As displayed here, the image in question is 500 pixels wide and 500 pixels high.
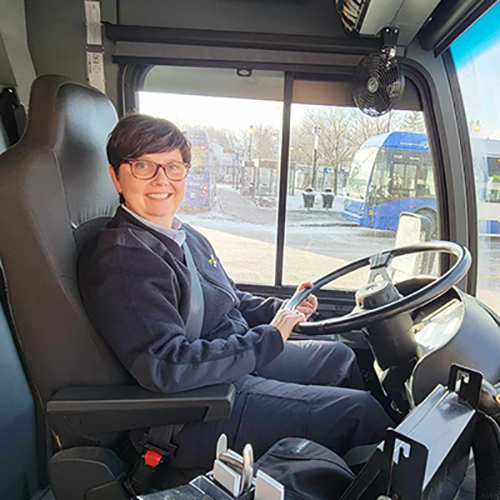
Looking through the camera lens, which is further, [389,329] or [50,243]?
[389,329]

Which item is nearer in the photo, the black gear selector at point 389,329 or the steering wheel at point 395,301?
the steering wheel at point 395,301

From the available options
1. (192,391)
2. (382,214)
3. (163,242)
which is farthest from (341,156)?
(192,391)

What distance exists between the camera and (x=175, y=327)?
98 cm

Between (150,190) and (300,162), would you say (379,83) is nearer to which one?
(300,162)

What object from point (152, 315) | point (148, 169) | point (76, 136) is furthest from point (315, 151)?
point (152, 315)

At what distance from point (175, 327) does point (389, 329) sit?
638 millimetres

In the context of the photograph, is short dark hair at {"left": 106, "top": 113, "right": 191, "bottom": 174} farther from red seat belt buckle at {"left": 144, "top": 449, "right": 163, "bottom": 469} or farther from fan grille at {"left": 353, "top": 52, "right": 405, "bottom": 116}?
fan grille at {"left": 353, "top": 52, "right": 405, "bottom": 116}

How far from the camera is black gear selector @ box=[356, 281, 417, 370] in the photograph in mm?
1154

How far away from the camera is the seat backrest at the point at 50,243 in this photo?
2.93 feet

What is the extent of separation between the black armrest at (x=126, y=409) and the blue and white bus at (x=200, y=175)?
123cm

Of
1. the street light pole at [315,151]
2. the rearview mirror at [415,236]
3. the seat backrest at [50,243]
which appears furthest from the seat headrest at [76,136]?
the rearview mirror at [415,236]

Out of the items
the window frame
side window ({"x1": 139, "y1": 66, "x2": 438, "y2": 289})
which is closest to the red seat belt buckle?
side window ({"x1": 139, "y1": 66, "x2": 438, "y2": 289})

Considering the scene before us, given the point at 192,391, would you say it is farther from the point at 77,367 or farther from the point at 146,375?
the point at 77,367

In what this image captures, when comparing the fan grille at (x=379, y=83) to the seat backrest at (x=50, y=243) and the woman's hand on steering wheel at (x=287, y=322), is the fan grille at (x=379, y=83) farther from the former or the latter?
the seat backrest at (x=50, y=243)
